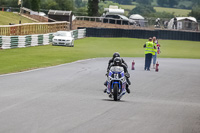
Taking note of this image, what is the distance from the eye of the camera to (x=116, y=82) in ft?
48.1

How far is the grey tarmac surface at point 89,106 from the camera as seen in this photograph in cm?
1002

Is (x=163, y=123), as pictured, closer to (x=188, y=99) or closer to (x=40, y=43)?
(x=188, y=99)

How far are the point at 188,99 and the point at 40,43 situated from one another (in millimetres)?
32154

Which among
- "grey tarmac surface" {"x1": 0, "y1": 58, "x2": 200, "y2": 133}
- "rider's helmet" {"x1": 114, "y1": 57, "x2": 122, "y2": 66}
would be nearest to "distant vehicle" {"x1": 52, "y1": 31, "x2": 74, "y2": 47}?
"grey tarmac surface" {"x1": 0, "y1": 58, "x2": 200, "y2": 133}

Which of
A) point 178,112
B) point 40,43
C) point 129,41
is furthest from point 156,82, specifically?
point 129,41

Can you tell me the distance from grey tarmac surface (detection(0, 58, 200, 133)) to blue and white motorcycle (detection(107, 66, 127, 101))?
0.27 metres

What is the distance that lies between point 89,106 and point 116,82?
76.8 inches

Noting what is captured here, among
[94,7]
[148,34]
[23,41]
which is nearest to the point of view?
[23,41]

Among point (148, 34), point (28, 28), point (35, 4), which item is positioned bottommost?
point (148, 34)

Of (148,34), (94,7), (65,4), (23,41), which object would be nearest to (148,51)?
(23,41)

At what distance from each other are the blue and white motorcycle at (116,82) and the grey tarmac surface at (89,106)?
27 cm

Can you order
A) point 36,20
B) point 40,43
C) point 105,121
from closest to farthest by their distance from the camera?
point 105,121, point 40,43, point 36,20

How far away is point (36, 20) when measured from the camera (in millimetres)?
73875

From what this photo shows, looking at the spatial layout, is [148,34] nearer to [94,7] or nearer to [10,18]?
[10,18]
